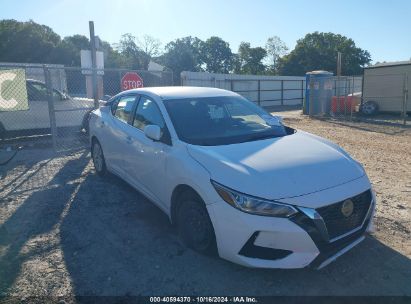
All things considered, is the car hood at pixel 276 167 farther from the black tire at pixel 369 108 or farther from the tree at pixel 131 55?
the tree at pixel 131 55

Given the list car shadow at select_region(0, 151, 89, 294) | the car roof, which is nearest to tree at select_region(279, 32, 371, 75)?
car shadow at select_region(0, 151, 89, 294)

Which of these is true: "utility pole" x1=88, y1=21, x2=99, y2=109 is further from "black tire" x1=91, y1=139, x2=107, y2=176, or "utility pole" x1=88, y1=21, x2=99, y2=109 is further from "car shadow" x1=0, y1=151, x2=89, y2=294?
"black tire" x1=91, y1=139, x2=107, y2=176

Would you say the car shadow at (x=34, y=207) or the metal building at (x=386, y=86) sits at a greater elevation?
the metal building at (x=386, y=86)

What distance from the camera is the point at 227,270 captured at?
3.49 metres

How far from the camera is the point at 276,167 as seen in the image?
3.32 metres

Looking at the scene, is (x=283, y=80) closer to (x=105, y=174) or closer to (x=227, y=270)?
(x=105, y=174)

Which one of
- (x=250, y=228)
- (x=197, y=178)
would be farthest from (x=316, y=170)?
(x=197, y=178)

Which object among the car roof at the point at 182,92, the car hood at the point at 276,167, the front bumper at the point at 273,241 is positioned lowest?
the front bumper at the point at 273,241

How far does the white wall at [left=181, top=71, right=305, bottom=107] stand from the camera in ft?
71.0

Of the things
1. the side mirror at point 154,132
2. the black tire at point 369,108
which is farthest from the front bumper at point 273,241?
the black tire at point 369,108

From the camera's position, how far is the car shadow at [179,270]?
3.22 metres

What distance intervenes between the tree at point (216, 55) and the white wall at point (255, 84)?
56670 mm

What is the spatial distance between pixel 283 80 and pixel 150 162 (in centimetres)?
2533

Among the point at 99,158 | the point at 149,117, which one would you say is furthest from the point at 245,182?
the point at 99,158
